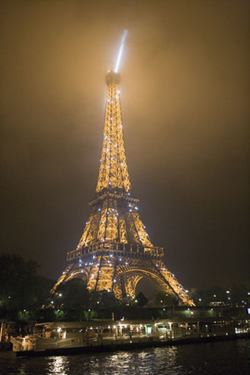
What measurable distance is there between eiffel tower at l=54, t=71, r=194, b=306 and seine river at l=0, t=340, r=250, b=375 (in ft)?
62.9

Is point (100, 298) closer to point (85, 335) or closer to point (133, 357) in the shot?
point (85, 335)

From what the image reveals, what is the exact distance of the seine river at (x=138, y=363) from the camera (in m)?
18.4

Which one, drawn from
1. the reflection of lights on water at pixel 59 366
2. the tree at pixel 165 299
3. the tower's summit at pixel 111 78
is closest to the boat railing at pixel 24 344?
the reflection of lights on water at pixel 59 366

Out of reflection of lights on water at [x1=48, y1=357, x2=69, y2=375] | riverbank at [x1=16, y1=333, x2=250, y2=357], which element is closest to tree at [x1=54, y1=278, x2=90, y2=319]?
riverbank at [x1=16, y1=333, x2=250, y2=357]

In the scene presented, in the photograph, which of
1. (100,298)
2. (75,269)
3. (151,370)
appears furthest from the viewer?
(75,269)

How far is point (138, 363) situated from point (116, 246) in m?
28.8

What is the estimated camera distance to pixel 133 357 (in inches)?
945

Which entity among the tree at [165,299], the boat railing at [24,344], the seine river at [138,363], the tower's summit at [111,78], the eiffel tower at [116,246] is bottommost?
the seine river at [138,363]

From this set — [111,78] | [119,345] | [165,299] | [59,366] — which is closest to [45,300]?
[119,345]

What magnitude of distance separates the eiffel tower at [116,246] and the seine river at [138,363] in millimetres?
19158

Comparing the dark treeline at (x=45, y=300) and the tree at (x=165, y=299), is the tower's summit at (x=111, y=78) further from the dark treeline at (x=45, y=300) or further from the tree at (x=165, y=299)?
the tree at (x=165, y=299)

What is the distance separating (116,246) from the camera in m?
49.8

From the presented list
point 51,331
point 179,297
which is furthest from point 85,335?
point 179,297

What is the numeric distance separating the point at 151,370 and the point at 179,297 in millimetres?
30809
